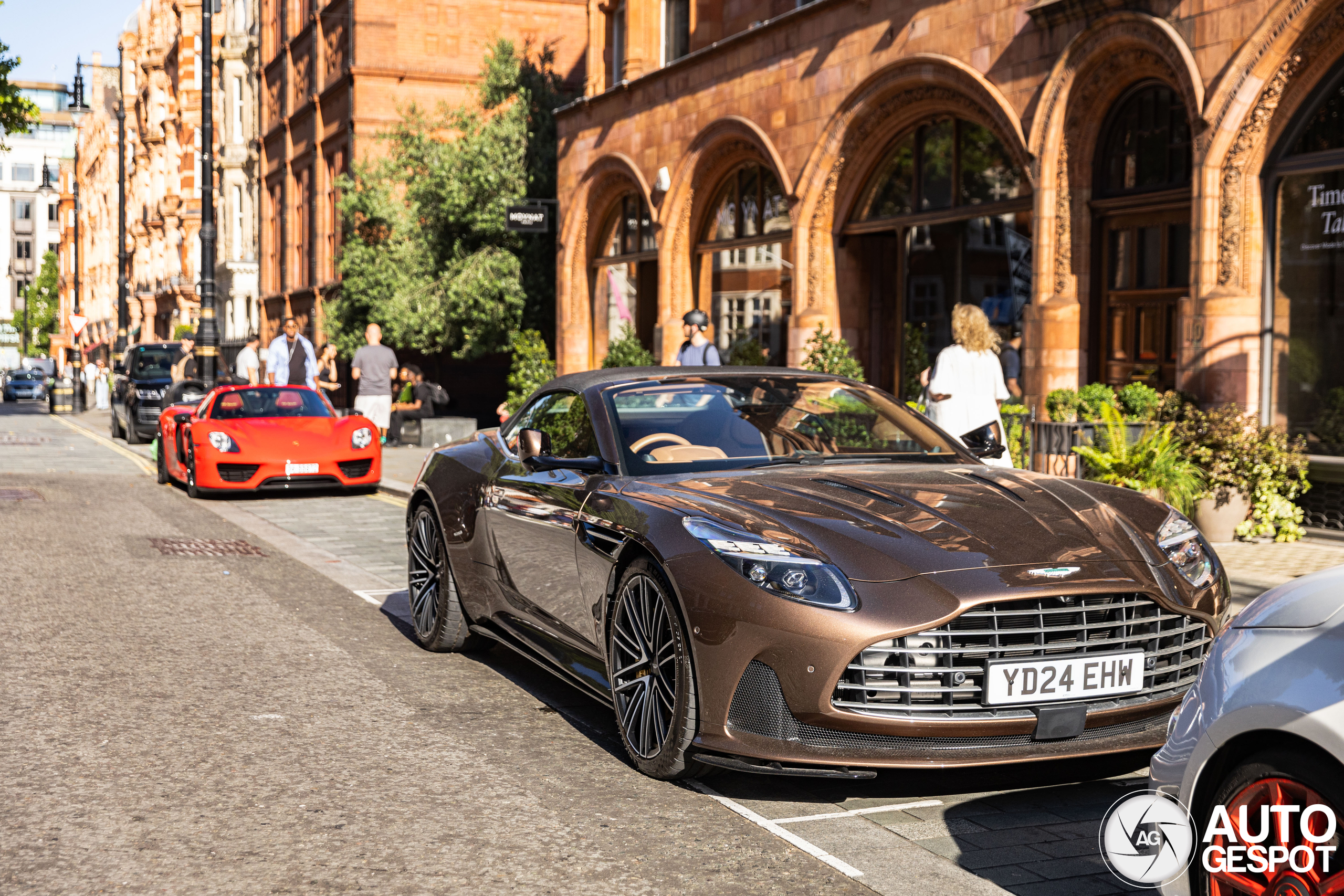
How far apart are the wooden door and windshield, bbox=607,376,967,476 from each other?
7.85m

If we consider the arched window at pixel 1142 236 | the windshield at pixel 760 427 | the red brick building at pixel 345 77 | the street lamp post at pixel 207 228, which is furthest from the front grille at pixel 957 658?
the red brick building at pixel 345 77

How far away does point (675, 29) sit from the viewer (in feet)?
75.5

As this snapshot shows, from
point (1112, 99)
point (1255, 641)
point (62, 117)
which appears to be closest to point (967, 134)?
point (1112, 99)

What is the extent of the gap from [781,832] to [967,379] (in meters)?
6.30

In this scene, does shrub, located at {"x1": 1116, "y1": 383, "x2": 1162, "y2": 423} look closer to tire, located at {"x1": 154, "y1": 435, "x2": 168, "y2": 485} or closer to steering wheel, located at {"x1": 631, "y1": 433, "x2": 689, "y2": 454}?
steering wheel, located at {"x1": 631, "y1": 433, "x2": 689, "y2": 454}

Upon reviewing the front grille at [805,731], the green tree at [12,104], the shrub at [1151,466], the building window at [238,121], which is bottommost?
the front grille at [805,731]

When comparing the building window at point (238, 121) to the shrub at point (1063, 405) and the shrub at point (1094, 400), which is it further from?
the shrub at point (1094, 400)

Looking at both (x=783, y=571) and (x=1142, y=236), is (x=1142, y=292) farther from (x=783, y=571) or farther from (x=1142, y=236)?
(x=783, y=571)

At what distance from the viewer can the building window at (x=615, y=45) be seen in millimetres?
24578

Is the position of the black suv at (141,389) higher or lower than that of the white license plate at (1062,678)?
higher

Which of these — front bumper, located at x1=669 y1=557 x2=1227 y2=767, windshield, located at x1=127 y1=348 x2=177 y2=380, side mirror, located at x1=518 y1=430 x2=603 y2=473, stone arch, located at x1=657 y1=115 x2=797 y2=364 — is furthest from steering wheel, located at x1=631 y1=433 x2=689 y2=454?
windshield, located at x1=127 y1=348 x2=177 y2=380

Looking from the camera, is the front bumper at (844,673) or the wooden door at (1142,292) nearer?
the front bumper at (844,673)

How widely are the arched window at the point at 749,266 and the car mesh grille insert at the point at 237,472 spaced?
7.35 m

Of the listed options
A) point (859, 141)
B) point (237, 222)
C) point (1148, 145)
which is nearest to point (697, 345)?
point (859, 141)
